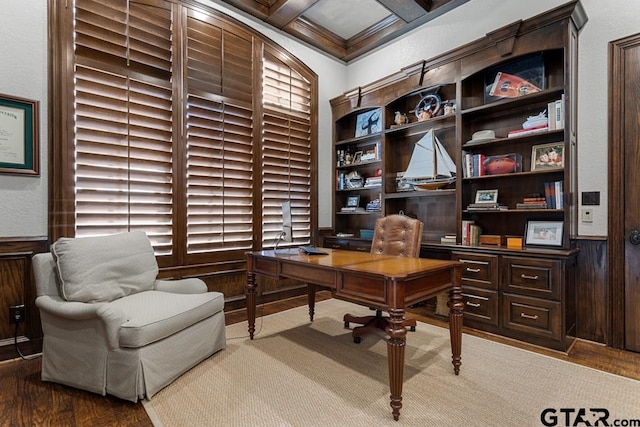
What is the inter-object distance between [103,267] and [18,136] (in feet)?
3.91

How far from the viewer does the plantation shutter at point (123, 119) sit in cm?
265

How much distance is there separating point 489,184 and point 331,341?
216cm

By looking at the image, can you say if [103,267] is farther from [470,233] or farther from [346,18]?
[346,18]

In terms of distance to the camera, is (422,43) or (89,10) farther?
(422,43)

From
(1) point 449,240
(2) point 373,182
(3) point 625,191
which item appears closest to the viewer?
(3) point 625,191

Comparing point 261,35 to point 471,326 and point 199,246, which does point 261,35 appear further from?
point 471,326

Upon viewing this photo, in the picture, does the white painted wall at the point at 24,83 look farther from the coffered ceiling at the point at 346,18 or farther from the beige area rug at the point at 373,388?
the coffered ceiling at the point at 346,18

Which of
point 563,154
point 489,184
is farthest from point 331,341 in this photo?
point 563,154

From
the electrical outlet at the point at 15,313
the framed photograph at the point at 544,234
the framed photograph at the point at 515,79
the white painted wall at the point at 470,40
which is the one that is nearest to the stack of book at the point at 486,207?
the framed photograph at the point at 544,234

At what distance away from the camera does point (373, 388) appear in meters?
1.99

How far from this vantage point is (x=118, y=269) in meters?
2.30

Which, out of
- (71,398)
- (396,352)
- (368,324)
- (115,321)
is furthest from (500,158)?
(71,398)

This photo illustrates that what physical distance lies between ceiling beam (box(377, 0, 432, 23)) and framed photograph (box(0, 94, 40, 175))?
3.30 metres

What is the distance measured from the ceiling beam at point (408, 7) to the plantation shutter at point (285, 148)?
132 cm
